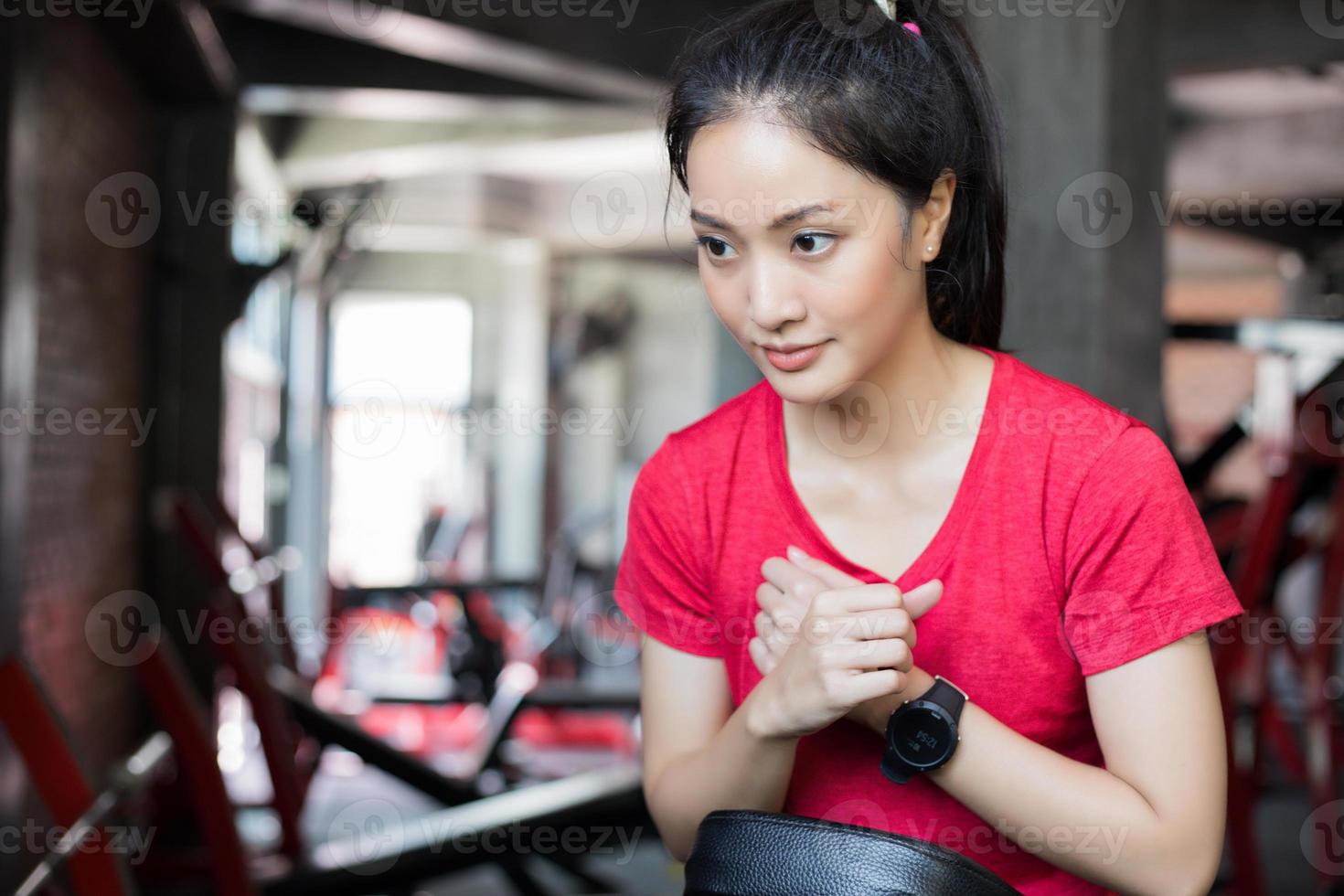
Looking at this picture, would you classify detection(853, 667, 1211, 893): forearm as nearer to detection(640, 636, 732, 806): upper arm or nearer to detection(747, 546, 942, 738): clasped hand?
detection(747, 546, 942, 738): clasped hand

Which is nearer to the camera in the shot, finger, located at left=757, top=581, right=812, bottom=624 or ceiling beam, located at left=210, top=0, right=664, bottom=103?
finger, located at left=757, top=581, right=812, bottom=624

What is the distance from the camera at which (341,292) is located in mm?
10094

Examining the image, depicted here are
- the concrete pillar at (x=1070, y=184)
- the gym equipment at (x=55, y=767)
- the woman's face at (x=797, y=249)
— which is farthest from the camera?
the concrete pillar at (x=1070, y=184)

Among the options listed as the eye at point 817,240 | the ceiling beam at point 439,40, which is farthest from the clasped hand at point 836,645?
the ceiling beam at point 439,40

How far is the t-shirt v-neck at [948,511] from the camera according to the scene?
1.09m

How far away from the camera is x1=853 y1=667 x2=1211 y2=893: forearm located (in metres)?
1.01

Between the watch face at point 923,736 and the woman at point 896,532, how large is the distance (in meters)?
0.02

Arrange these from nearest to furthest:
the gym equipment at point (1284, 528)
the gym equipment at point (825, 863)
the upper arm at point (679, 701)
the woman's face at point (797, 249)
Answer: the gym equipment at point (825, 863) < the woman's face at point (797, 249) < the upper arm at point (679, 701) < the gym equipment at point (1284, 528)

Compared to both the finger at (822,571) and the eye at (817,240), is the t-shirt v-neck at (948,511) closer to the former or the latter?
the finger at (822,571)

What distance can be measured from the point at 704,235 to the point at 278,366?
7.62 m

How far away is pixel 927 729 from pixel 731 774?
175 mm

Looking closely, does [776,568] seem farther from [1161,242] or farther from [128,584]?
[128,584]

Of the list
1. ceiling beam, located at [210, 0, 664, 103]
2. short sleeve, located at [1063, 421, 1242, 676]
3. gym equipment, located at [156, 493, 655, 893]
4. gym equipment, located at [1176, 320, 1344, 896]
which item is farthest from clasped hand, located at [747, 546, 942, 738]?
ceiling beam, located at [210, 0, 664, 103]

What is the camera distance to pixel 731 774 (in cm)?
110
